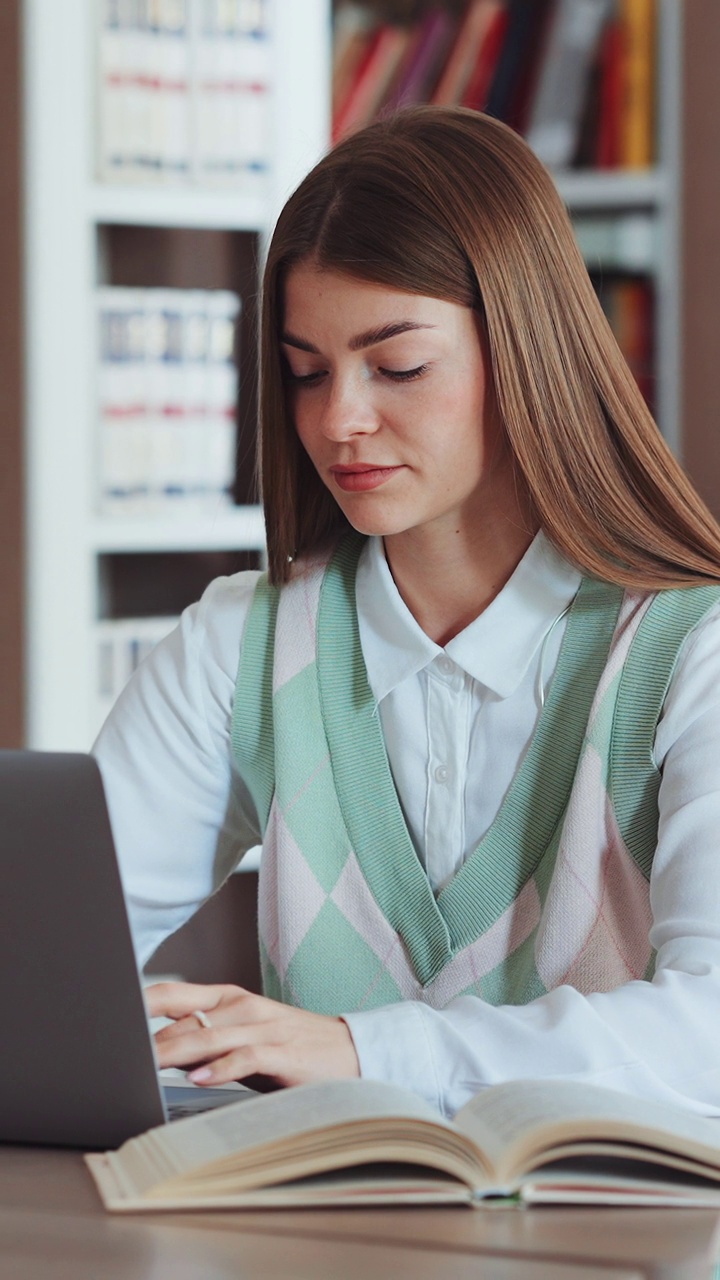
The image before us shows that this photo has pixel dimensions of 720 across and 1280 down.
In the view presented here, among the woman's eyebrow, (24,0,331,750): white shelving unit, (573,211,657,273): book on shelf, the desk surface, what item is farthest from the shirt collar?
(573,211,657,273): book on shelf

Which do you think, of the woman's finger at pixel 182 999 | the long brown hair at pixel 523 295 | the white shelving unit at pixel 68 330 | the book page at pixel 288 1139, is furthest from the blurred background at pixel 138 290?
the book page at pixel 288 1139

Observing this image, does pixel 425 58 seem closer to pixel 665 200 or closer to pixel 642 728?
pixel 665 200

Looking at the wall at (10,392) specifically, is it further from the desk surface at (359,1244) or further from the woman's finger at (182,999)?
the desk surface at (359,1244)

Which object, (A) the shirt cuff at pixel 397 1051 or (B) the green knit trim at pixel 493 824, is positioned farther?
(B) the green knit trim at pixel 493 824

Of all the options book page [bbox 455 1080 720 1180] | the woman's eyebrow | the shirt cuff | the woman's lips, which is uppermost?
the woman's eyebrow

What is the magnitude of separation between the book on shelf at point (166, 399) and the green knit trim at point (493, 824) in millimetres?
1316

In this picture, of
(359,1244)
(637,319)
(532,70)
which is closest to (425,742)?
(359,1244)

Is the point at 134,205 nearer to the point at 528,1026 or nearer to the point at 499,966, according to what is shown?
the point at 499,966

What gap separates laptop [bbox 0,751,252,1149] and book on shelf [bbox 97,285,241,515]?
179cm

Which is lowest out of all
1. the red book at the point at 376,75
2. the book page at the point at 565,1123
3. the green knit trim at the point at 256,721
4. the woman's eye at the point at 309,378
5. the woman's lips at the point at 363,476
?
the book page at the point at 565,1123

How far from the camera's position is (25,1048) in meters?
0.91

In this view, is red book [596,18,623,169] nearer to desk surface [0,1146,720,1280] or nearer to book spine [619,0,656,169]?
book spine [619,0,656,169]

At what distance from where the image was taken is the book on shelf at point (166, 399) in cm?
263

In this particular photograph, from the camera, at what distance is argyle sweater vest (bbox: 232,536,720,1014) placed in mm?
1293
